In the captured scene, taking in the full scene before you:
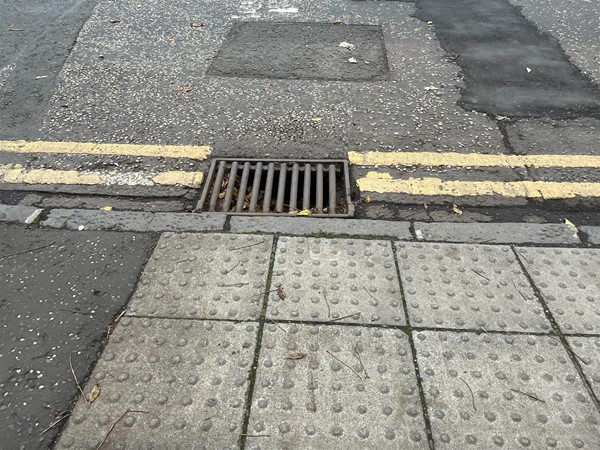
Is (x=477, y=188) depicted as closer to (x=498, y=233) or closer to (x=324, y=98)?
(x=498, y=233)

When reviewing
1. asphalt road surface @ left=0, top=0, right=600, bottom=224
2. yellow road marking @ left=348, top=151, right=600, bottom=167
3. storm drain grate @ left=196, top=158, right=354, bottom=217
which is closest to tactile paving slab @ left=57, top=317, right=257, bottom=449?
storm drain grate @ left=196, top=158, right=354, bottom=217

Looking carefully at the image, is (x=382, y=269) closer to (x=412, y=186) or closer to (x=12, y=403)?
(x=412, y=186)

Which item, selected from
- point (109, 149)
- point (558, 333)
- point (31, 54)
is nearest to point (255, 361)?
point (558, 333)

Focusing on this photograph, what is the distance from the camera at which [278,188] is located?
3.36 metres

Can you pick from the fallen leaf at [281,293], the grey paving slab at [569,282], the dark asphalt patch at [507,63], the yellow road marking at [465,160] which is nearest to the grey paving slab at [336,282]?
the fallen leaf at [281,293]

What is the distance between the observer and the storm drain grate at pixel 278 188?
322cm

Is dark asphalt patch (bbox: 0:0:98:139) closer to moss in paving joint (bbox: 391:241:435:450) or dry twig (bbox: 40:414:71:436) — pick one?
dry twig (bbox: 40:414:71:436)

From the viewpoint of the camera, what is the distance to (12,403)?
2.07 m

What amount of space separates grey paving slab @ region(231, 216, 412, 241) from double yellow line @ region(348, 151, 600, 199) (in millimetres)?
362

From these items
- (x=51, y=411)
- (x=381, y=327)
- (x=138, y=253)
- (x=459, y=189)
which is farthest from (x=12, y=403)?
(x=459, y=189)

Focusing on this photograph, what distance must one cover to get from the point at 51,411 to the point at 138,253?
971 mm

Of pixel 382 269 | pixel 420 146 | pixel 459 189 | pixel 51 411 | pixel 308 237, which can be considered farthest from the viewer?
pixel 420 146

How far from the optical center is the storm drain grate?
3219mm

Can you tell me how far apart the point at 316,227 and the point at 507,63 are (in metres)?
3.15
